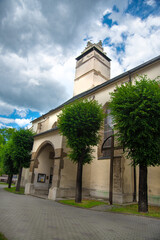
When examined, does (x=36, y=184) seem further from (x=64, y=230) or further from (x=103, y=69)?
(x=103, y=69)

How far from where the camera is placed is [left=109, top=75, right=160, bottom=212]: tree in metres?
9.80

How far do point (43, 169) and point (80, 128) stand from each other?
30.6 ft

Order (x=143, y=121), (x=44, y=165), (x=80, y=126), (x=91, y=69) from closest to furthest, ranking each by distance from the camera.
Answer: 1. (x=143, y=121)
2. (x=80, y=126)
3. (x=44, y=165)
4. (x=91, y=69)

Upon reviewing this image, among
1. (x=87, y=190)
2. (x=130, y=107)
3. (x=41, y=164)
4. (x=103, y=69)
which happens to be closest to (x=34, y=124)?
(x=41, y=164)

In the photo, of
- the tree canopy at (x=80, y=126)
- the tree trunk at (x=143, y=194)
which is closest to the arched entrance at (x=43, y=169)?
the tree canopy at (x=80, y=126)

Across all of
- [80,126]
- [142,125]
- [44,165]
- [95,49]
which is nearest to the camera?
[142,125]

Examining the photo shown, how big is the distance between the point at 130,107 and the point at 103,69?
24.8 metres

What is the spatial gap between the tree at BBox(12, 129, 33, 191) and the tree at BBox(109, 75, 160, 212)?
1421cm

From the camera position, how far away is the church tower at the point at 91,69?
31.2 m

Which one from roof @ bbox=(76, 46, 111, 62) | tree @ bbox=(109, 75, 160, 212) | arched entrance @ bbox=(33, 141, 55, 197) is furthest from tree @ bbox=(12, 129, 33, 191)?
roof @ bbox=(76, 46, 111, 62)

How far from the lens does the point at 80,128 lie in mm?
13359

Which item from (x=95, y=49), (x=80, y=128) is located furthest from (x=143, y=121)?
(x=95, y=49)

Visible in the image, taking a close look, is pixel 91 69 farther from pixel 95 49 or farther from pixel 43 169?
pixel 43 169

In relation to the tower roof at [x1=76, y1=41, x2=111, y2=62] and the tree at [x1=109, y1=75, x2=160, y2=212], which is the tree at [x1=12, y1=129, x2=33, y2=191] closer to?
the tree at [x1=109, y1=75, x2=160, y2=212]
